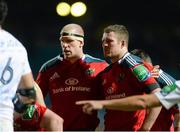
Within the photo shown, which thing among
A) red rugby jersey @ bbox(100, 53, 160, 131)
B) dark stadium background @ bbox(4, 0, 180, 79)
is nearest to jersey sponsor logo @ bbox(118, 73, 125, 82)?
red rugby jersey @ bbox(100, 53, 160, 131)

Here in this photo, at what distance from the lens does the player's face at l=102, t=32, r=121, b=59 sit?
6.06 m

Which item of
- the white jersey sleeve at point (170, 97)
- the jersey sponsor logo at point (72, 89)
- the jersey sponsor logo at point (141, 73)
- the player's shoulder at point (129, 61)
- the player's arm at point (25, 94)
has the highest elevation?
the white jersey sleeve at point (170, 97)

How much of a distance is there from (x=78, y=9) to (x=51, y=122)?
8270mm

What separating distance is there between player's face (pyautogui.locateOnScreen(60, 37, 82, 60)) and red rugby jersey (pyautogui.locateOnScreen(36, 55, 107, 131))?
100 mm

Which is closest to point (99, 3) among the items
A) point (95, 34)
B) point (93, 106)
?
point (95, 34)

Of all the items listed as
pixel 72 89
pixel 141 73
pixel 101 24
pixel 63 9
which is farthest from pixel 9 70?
pixel 101 24

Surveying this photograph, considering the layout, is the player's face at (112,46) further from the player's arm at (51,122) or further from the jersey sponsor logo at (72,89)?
A: the player's arm at (51,122)

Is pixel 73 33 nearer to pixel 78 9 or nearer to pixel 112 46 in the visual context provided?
pixel 112 46

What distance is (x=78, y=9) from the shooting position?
12.8 m

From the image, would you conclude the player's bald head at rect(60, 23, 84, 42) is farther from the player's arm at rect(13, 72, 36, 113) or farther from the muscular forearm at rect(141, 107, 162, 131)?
the player's arm at rect(13, 72, 36, 113)

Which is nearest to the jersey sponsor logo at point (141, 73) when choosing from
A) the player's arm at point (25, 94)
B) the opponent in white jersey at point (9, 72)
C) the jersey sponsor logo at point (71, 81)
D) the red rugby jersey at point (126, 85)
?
the red rugby jersey at point (126, 85)

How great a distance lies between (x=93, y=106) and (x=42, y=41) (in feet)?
31.0

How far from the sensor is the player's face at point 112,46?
606 cm

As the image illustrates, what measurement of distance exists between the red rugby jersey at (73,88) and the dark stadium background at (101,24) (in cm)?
615
